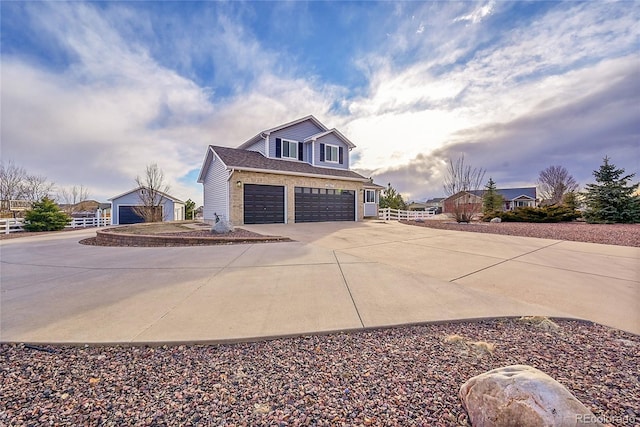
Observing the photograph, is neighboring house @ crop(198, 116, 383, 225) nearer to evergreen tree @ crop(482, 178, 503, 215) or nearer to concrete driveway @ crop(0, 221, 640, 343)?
concrete driveway @ crop(0, 221, 640, 343)

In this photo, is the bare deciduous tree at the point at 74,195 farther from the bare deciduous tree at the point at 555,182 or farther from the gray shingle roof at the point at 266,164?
the bare deciduous tree at the point at 555,182

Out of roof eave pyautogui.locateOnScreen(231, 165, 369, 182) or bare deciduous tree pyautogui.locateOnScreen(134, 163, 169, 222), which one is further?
bare deciduous tree pyautogui.locateOnScreen(134, 163, 169, 222)

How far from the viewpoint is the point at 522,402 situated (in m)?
1.30

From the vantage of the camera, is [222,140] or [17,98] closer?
[17,98]

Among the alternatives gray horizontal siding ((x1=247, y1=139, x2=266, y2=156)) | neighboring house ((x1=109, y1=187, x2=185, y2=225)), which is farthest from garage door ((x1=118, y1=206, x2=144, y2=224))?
gray horizontal siding ((x1=247, y1=139, x2=266, y2=156))

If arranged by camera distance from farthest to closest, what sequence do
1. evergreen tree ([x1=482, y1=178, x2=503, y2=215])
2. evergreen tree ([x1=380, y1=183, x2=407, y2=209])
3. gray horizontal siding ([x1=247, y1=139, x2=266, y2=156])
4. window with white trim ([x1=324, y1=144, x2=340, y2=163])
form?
evergreen tree ([x1=380, y1=183, x2=407, y2=209]) → evergreen tree ([x1=482, y1=178, x2=503, y2=215]) → window with white trim ([x1=324, y1=144, x2=340, y2=163]) → gray horizontal siding ([x1=247, y1=139, x2=266, y2=156])

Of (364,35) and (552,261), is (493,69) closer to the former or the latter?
(364,35)

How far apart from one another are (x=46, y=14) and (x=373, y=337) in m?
10.9

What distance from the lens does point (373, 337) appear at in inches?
91.4

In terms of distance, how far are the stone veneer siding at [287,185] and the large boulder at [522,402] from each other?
1299 cm

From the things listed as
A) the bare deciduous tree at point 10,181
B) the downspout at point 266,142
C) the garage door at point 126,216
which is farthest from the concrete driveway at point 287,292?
the bare deciduous tree at point 10,181

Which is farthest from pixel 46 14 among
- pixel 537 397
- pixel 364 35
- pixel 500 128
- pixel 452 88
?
pixel 500 128

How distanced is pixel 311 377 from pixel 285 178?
526 inches

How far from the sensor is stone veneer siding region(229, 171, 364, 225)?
1323 centimetres
